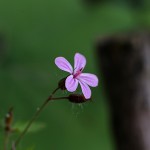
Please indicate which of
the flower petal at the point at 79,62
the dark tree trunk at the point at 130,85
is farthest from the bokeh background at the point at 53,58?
the flower petal at the point at 79,62

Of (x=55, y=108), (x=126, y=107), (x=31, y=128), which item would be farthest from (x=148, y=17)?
(x=31, y=128)

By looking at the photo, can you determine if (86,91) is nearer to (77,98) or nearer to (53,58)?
(77,98)

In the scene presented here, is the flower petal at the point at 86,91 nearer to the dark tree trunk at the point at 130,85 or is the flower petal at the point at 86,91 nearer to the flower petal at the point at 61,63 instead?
the flower petal at the point at 61,63

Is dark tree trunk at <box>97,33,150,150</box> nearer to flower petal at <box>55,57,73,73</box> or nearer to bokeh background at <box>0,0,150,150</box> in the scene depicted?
bokeh background at <box>0,0,150,150</box>

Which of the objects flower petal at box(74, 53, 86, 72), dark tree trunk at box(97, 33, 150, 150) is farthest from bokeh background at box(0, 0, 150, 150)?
flower petal at box(74, 53, 86, 72)

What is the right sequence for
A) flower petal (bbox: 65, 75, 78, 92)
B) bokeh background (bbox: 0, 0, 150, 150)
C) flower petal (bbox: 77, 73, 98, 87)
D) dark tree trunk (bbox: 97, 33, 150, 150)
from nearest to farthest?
flower petal (bbox: 65, 75, 78, 92), flower petal (bbox: 77, 73, 98, 87), dark tree trunk (bbox: 97, 33, 150, 150), bokeh background (bbox: 0, 0, 150, 150)

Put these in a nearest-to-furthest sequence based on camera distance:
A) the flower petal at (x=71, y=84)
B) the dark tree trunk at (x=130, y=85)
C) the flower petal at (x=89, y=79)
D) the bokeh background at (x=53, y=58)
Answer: the flower petal at (x=71, y=84) → the flower petal at (x=89, y=79) → the dark tree trunk at (x=130, y=85) → the bokeh background at (x=53, y=58)

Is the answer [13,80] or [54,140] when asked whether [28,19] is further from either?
Answer: [54,140]
